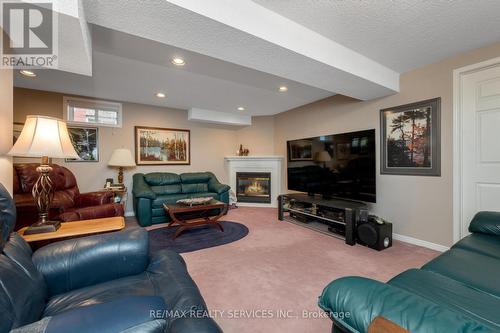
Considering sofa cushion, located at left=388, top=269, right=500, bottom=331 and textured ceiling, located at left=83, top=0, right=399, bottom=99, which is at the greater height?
textured ceiling, located at left=83, top=0, right=399, bottom=99

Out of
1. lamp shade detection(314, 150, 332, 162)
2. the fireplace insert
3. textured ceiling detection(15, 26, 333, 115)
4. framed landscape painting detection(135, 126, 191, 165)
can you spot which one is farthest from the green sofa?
framed landscape painting detection(135, 126, 191, 165)

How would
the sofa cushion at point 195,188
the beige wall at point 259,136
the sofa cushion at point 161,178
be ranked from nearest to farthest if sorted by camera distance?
the sofa cushion at point 161,178, the sofa cushion at point 195,188, the beige wall at point 259,136

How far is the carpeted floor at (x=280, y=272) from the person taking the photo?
5.08 ft

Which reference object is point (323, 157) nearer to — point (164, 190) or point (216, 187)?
point (216, 187)

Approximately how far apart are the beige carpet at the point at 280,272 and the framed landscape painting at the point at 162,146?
9.10 feet

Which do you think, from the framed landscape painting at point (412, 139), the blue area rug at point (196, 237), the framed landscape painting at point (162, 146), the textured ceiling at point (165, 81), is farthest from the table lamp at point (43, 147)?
the framed landscape painting at point (412, 139)

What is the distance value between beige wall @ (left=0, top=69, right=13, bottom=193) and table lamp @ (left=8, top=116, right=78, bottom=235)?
143 mm

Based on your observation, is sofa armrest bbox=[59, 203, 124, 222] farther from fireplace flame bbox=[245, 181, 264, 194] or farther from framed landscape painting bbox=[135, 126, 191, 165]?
fireplace flame bbox=[245, 181, 264, 194]

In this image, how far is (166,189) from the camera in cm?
438

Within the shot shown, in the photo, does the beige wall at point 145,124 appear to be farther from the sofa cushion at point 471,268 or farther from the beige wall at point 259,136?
the sofa cushion at point 471,268

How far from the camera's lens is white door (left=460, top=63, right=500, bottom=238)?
232cm

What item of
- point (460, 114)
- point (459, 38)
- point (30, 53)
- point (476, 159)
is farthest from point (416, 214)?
point (30, 53)

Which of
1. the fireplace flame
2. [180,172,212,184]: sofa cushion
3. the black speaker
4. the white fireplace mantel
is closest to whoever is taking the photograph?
the black speaker

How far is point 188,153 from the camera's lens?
207 inches
